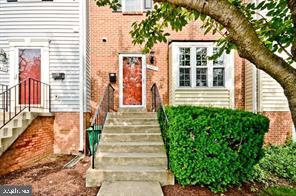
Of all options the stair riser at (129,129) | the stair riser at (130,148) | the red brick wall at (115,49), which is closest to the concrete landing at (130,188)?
the stair riser at (130,148)

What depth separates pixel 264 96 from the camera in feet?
28.3

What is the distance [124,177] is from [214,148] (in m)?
1.86

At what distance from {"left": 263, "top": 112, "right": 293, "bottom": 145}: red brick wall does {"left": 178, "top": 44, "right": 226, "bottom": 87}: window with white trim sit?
6.94ft

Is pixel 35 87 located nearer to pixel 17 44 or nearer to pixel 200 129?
pixel 17 44

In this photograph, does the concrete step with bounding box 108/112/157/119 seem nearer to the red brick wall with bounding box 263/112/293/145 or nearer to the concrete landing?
the concrete landing

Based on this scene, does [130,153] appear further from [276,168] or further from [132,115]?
[276,168]

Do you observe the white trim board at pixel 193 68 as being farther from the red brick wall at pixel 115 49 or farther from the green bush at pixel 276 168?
the green bush at pixel 276 168

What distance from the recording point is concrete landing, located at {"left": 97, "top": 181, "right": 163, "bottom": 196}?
4.18 metres

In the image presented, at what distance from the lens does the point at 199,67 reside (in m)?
9.02

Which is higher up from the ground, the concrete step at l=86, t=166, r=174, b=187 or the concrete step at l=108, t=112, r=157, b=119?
the concrete step at l=108, t=112, r=157, b=119

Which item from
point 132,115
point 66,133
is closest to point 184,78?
point 132,115

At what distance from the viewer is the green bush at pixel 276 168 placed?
5.54 metres

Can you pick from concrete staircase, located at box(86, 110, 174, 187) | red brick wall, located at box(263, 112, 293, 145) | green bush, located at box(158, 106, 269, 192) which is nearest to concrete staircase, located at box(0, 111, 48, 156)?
concrete staircase, located at box(86, 110, 174, 187)

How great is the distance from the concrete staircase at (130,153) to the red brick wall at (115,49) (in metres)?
2.45
